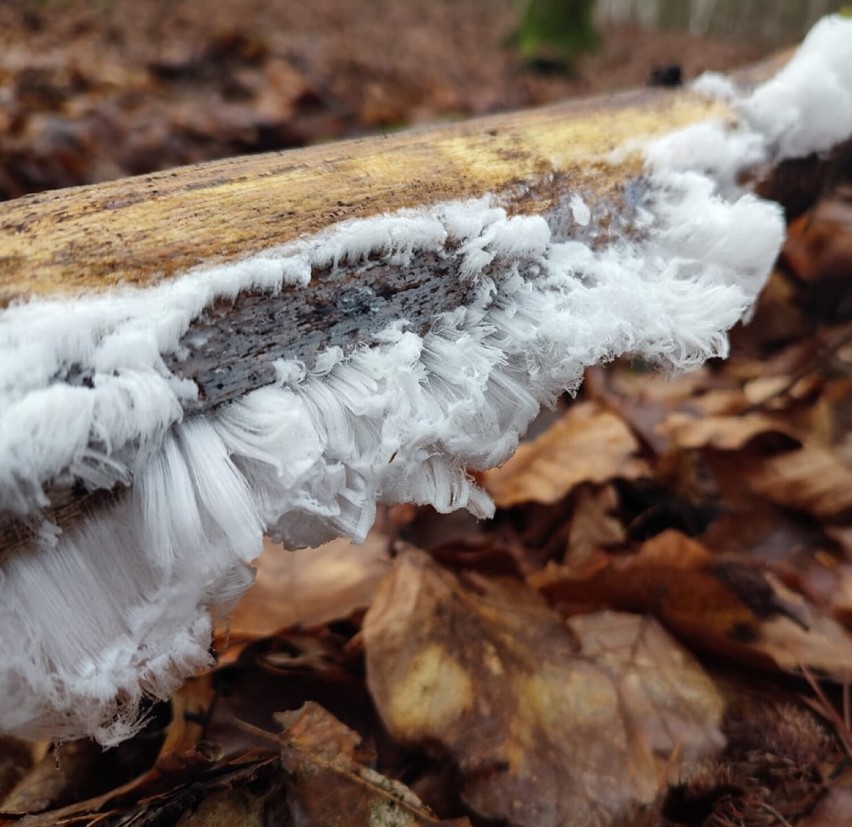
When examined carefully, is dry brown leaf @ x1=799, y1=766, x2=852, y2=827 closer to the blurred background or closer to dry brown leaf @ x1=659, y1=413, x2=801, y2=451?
dry brown leaf @ x1=659, y1=413, x2=801, y2=451

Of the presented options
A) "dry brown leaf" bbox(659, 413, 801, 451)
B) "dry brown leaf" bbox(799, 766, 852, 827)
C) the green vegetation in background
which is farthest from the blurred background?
"dry brown leaf" bbox(799, 766, 852, 827)

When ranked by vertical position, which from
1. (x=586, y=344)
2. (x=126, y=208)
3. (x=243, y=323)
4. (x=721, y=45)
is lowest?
(x=721, y=45)

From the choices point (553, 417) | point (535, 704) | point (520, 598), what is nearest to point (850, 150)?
point (553, 417)

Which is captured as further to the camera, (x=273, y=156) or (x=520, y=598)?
(x=520, y=598)

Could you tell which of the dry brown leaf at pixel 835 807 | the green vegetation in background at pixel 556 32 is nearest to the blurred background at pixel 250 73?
the green vegetation in background at pixel 556 32

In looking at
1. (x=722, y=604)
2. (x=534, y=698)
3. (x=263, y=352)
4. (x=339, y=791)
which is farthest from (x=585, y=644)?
(x=263, y=352)

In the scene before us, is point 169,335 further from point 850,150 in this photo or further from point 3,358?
point 850,150
